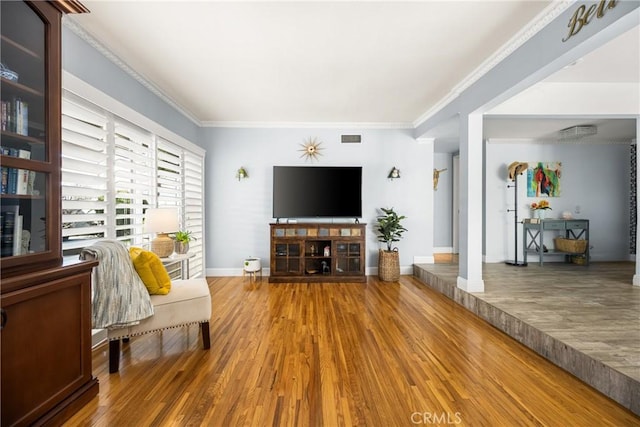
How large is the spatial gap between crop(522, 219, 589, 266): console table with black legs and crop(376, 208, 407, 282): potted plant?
231 cm

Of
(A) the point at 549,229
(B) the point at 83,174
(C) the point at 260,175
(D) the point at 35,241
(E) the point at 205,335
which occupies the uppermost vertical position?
(C) the point at 260,175

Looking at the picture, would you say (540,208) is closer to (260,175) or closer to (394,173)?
(394,173)

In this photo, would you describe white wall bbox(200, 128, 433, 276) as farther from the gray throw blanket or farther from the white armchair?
the gray throw blanket

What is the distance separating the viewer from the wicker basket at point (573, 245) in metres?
4.93

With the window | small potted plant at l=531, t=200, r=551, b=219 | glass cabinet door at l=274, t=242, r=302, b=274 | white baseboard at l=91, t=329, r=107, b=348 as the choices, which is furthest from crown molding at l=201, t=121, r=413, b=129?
white baseboard at l=91, t=329, r=107, b=348

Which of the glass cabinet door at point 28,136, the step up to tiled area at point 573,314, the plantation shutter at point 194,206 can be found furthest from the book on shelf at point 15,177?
the step up to tiled area at point 573,314

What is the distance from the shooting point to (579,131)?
15.8 feet

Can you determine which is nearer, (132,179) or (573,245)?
(132,179)

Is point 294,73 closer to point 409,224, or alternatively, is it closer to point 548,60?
point 548,60

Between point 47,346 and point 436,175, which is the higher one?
point 436,175

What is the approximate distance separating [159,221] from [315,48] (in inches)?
87.7

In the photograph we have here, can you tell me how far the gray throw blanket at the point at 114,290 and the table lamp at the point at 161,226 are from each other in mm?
878

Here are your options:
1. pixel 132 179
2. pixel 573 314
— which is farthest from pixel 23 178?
pixel 573 314

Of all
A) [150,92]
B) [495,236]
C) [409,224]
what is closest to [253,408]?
[150,92]
